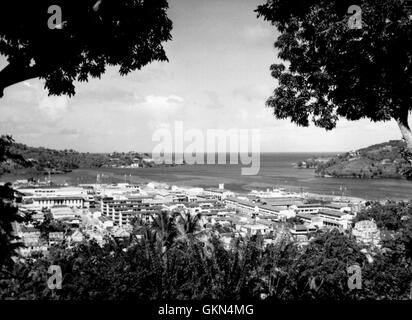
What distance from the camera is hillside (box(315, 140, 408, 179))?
82.2 meters

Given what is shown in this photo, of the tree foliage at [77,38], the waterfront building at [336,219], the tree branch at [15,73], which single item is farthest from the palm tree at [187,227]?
the waterfront building at [336,219]

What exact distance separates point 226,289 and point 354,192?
5802 centimetres

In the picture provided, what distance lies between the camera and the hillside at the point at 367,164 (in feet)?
270

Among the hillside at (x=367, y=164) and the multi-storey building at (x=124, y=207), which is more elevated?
the hillside at (x=367, y=164)

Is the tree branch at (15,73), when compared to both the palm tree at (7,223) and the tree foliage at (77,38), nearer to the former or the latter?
the tree foliage at (77,38)

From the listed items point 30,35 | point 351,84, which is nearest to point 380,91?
point 351,84

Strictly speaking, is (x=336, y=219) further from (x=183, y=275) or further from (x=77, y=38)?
(x=77, y=38)

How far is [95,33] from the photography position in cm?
308

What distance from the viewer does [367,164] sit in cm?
8719

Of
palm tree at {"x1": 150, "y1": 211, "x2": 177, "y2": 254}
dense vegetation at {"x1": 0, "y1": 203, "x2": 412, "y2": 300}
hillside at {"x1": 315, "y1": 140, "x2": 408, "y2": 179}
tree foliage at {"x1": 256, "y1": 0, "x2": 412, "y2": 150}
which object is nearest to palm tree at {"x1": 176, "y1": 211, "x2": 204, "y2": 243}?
palm tree at {"x1": 150, "y1": 211, "x2": 177, "y2": 254}

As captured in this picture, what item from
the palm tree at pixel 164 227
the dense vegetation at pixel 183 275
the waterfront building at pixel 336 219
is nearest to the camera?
the dense vegetation at pixel 183 275

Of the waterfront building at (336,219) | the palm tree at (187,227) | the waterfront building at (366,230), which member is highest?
the palm tree at (187,227)

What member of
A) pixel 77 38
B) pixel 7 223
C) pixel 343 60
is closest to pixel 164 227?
pixel 343 60
